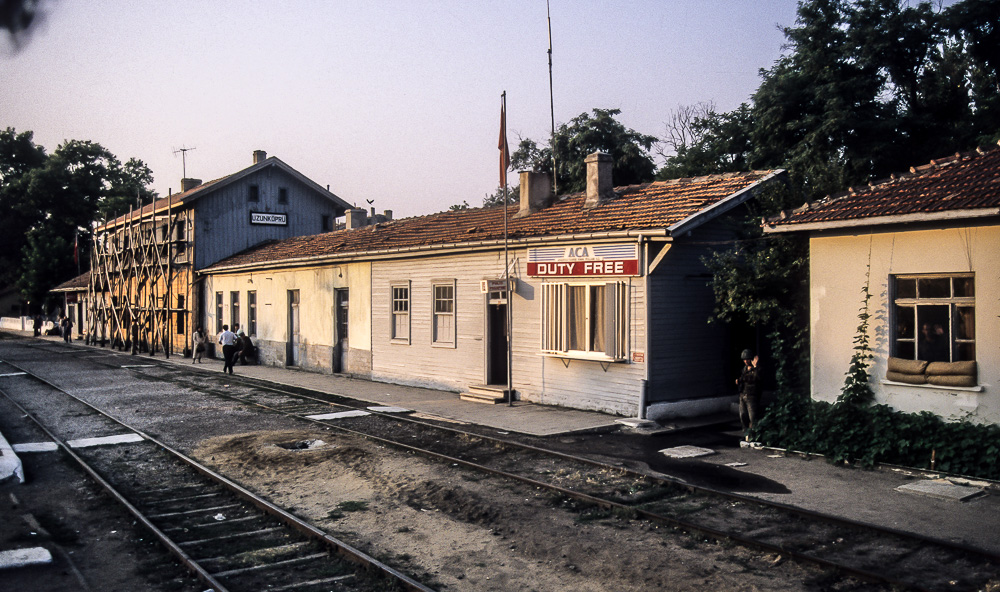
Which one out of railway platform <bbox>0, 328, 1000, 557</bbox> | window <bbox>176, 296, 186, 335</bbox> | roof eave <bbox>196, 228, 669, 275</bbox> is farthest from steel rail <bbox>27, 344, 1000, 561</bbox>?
window <bbox>176, 296, 186, 335</bbox>

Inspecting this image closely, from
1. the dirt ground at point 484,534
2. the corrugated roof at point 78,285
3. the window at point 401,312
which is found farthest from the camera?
the corrugated roof at point 78,285

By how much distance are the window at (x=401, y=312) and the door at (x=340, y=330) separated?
3.12 meters

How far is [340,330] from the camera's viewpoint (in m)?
23.8

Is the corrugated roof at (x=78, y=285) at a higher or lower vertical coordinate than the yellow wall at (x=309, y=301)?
higher

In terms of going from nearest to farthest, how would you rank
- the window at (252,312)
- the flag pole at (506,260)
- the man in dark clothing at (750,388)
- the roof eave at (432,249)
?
the man in dark clothing at (750,388)
the roof eave at (432,249)
the flag pole at (506,260)
the window at (252,312)

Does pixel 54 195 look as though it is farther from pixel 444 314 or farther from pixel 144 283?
pixel 444 314

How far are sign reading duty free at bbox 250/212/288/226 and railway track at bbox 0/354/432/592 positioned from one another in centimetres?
2329

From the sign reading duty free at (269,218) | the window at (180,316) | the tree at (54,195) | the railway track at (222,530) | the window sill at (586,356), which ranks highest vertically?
the tree at (54,195)

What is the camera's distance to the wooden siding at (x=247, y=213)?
32938mm

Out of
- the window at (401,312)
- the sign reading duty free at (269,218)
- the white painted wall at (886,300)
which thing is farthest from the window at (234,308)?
the white painted wall at (886,300)

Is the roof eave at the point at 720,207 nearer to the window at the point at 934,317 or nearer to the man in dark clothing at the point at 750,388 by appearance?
the man in dark clothing at the point at 750,388

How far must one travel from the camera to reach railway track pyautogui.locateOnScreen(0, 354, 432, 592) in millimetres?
6461

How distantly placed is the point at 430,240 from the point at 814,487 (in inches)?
483

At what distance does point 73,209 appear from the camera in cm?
6950
